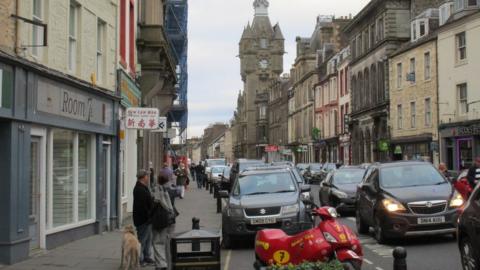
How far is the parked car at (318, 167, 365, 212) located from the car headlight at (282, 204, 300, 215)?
679 centimetres

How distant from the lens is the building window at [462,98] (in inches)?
1518

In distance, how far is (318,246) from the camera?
346 inches

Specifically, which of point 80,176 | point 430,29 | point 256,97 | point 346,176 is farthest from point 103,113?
point 256,97

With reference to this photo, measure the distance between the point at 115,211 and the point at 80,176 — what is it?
2.54 meters

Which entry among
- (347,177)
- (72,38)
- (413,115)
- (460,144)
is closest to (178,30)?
(413,115)

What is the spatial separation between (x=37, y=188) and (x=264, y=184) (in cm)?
536

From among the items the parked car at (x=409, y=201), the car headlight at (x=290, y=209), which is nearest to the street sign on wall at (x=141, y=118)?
the car headlight at (x=290, y=209)

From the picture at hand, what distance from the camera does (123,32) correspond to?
2172 centimetres

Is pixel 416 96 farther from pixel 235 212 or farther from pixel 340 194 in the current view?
pixel 235 212

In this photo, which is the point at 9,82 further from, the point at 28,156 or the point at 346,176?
the point at 346,176

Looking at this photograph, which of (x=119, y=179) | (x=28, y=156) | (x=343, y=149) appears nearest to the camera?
(x=28, y=156)

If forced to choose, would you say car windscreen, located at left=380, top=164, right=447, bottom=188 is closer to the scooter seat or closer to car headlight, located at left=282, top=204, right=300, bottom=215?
car headlight, located at left=282, top=204, right=300, bottom=215

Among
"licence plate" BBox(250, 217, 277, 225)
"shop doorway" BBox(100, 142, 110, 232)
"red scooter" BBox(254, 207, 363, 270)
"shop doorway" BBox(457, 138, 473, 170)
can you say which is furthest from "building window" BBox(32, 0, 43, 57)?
"shop doorway" BBox(457, 138, 473, 170)

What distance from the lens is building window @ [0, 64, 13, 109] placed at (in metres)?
11.2
